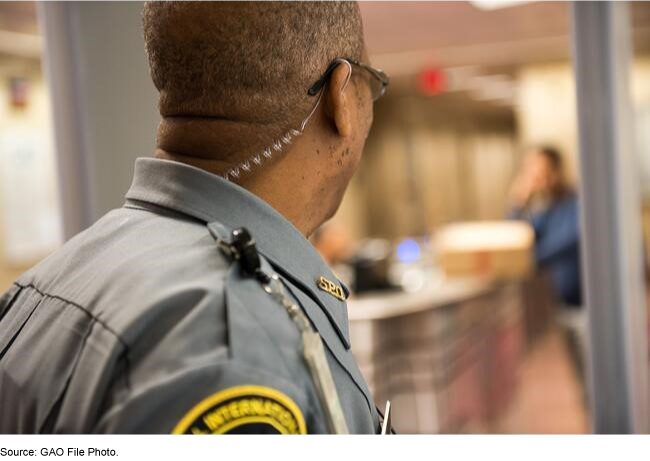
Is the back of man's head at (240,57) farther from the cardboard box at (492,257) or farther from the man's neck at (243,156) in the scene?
the cardboard box at (492,257)

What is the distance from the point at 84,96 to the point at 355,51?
2.82ft

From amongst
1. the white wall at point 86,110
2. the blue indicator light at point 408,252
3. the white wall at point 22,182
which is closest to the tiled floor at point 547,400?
the blue indicator light at point 408,252

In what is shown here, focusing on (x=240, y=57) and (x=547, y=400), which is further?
(x=547, y=400)

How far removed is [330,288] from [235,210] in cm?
13

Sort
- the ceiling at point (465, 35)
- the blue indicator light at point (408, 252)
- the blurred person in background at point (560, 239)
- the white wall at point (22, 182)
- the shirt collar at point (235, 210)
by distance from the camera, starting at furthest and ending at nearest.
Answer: the blue indicator light at point (408, 252) → the ceiling at point (465, 35) → the white wall at point (22, 182) → the blurred person in background at point (560, 239) → the shirt collar at point (235, 210)

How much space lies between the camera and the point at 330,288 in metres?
0.74

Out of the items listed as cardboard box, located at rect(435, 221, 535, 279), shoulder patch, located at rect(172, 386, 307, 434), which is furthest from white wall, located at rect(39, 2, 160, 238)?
cardboard box, located at rect(435, 221, 535, 279)

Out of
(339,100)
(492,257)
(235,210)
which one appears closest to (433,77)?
(492,257)

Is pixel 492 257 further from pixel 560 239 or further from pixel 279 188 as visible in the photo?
pixel 279 188

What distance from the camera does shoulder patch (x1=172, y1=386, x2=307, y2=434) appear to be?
541 mm

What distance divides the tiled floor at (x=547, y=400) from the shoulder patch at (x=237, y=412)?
295 centimetres

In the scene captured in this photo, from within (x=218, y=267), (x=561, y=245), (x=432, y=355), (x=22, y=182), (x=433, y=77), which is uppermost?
(x=433, y=77)

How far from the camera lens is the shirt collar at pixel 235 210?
692 millimetres
